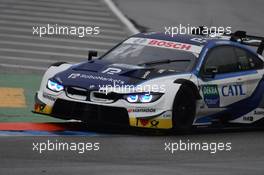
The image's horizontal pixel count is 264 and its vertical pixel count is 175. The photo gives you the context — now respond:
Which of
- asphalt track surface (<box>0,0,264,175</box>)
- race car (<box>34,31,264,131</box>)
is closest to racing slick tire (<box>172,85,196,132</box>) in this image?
race car (<box>34,31,264,131</box>)

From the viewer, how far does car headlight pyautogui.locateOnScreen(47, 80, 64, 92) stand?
13.0 metres

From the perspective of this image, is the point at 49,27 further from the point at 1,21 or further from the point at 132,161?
the point at 132,161

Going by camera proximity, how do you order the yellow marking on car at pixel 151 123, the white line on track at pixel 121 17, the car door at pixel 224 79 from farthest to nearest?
the white line on track at pixel 121 17, the car door at pixel 224 79, the yellow marking on car at pixel 151 123

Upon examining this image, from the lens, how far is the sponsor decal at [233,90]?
1402 cm

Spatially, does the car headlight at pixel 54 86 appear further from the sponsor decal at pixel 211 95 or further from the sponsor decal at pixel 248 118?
the sponsor decal at pixel 248 118

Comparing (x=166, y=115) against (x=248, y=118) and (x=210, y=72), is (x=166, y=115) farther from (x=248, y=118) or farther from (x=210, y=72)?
(x=248, y=118)

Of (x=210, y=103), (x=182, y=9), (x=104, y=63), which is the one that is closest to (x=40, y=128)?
(x=104, y=63)

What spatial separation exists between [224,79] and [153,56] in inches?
40.8

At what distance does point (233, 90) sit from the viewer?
1419 centimetres

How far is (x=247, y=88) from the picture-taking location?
14508 mm

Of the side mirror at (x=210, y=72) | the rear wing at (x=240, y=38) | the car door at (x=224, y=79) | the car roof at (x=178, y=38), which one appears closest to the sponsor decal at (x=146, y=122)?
the car door at (x=224, y=79)

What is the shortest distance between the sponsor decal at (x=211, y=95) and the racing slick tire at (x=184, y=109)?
34 cm

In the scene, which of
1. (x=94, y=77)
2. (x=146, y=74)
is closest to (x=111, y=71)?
(x=94, y=77)

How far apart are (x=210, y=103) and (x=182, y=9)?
15705 mm
